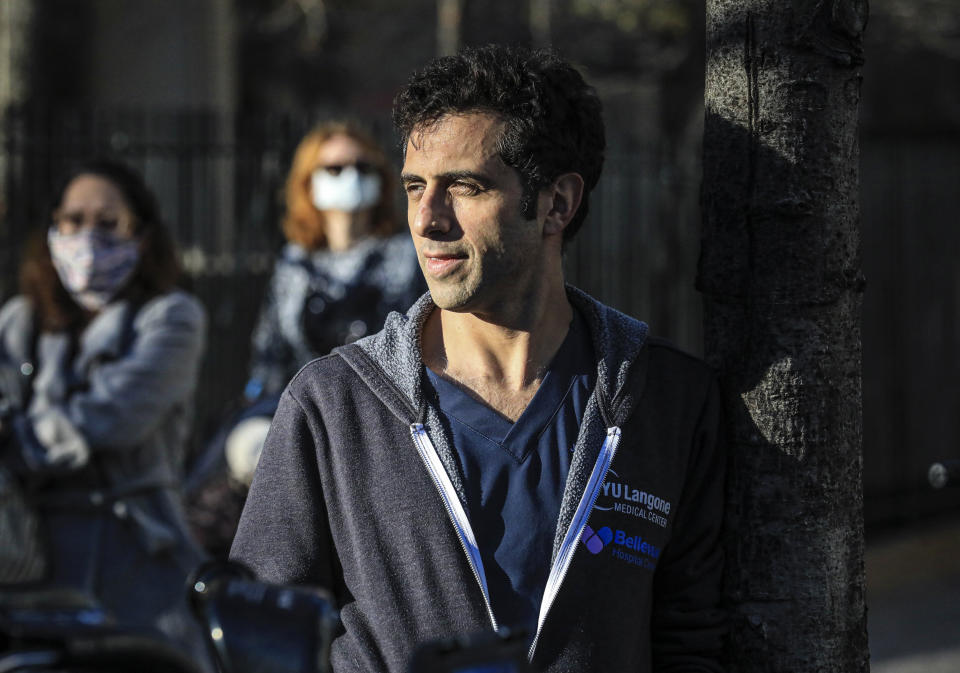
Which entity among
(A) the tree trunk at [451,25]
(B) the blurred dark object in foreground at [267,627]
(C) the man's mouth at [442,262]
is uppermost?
(A) the tree trunk at [451,25]

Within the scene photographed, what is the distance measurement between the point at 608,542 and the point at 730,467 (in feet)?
1.11

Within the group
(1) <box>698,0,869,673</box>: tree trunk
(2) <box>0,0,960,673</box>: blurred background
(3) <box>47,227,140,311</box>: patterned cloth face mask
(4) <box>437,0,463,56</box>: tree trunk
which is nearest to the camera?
(1) <box>698,0,869,673</box>: tree trunk

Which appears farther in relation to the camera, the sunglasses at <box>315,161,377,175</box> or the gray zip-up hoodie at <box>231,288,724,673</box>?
the sunglasses at <box>315,161,377,175</box>

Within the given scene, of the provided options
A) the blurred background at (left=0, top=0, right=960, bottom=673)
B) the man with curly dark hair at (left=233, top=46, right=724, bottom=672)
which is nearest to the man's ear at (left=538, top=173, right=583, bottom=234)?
the man with curly dark hair at (left=233, top=46, right=724, bottom=672)

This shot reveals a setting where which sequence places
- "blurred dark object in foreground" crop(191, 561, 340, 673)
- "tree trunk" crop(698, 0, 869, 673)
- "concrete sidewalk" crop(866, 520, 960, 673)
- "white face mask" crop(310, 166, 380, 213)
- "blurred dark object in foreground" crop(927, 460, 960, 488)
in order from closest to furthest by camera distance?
"blurred dark object in foreground" crop(191, 561, 340, 673) < "blurred dark object in foreground" crop(927, 460, 960, 488) < "tree trunk" crop(698, 0, 869, 673) < "white face mask" crop(310, 166, 380, 213) < "concrete sidewalk" crop(866, 520, 960, 673)

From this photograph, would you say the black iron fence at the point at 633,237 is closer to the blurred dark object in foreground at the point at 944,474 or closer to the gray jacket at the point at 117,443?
the gray jacket at the point at 117,443

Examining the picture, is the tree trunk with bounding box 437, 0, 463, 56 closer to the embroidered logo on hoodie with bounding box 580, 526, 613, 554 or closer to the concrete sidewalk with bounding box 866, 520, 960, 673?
the concrete sidewalk with bounding box 866, 520, 960, 673

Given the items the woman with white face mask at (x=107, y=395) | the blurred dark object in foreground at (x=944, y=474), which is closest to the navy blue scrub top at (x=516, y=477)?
the blurred dark object in foreground at (x=944, y=474)

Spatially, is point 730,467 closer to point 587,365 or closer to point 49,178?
point 587,365

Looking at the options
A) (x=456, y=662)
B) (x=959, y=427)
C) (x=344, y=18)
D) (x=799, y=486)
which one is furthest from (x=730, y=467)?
(x=344, y=18)

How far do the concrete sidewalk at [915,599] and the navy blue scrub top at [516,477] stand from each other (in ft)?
15.7

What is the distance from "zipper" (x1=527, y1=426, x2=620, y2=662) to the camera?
246 cm

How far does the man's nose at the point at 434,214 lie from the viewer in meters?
2.57

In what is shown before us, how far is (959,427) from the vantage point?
366 inches
